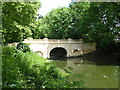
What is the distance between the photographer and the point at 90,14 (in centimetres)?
1831

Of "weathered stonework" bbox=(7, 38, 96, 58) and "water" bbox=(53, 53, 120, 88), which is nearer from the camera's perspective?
"water" bbox=(53, 53, 120, 88)

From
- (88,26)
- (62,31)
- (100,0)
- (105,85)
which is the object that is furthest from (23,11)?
(62,31)

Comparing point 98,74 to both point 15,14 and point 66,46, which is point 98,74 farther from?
point 66,46

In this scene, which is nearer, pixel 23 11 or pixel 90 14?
pixel 23 11

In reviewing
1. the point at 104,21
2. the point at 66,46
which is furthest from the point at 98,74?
the point at 66,46

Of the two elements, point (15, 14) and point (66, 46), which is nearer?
point (15, 14)

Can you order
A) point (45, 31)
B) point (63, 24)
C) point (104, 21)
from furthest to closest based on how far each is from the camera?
point (45, 31) < point (63, 24) < point (104, 21)

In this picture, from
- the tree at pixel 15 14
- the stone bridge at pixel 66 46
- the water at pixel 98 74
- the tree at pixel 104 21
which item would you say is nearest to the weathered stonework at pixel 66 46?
the stone bridge at pixel 66 46

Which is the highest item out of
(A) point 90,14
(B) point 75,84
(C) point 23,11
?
(A) point 90,14

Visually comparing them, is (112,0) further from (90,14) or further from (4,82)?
(4,82)

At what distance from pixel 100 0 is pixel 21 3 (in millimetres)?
8830

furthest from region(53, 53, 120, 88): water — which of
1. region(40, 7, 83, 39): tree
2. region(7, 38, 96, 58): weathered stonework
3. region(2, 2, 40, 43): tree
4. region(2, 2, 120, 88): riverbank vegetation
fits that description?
region(2, 2, 40, 43): tree

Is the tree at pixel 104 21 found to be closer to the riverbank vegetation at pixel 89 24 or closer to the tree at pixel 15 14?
the riverbank vegetation at pixel 89 24

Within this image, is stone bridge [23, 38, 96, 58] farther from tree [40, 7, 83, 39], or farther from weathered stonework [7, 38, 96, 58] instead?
tree [40, 7, 83, 39]
